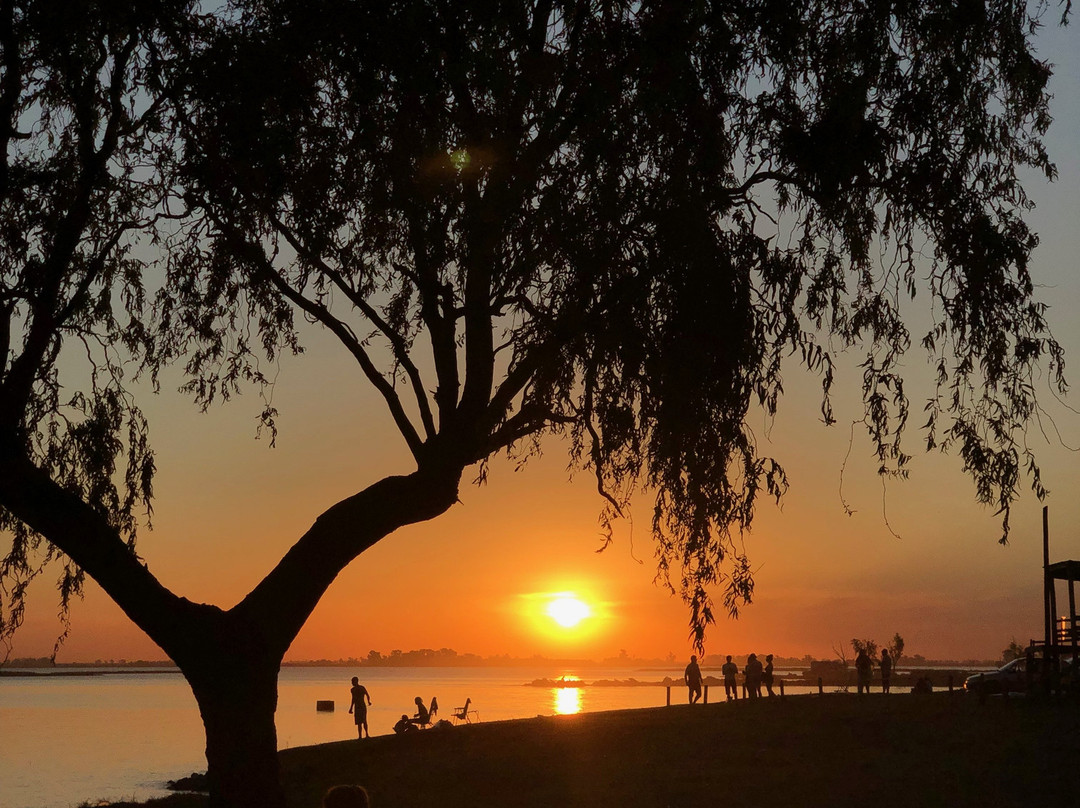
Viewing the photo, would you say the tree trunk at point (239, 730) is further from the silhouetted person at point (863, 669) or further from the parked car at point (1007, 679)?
the silhouetted person at point (863, 669)

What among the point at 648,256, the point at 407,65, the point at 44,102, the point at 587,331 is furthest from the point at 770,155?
the point at 44,102

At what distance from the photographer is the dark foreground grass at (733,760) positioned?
17.7m

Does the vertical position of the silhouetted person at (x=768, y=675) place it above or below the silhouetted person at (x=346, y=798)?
below

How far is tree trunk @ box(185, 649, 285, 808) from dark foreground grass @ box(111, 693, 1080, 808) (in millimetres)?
8019

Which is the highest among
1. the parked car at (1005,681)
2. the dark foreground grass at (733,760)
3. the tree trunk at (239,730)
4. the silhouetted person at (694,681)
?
the tree trunk at (239,730)

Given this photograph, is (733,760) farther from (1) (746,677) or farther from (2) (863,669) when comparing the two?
(2) (863,669)

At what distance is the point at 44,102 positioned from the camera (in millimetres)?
12906

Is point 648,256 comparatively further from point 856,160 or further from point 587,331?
point 856,160

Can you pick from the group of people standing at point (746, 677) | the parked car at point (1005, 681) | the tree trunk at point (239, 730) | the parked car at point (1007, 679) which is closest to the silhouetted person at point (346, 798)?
the tree trunk at point (239, 730)

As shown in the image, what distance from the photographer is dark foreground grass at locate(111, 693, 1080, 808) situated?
1770 centimetres

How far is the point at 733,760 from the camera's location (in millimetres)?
20531

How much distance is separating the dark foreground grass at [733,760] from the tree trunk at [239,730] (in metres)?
8.02

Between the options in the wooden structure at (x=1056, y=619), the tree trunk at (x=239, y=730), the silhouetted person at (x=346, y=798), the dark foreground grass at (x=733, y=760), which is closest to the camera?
the silhouetted person at (x=346, y=798)

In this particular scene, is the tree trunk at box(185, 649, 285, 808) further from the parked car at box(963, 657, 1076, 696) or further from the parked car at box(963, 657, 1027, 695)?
the parked car at box(963, 657, 1027, 695)
